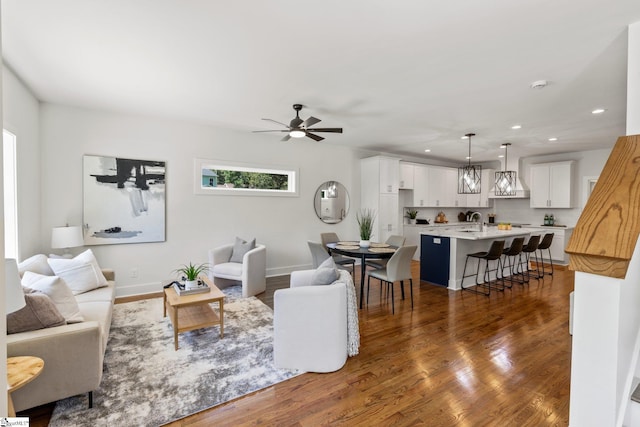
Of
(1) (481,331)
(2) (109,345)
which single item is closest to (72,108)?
(2) (109,345)

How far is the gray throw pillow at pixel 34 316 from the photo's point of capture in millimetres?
1893

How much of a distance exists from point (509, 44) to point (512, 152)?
5597 millimetres

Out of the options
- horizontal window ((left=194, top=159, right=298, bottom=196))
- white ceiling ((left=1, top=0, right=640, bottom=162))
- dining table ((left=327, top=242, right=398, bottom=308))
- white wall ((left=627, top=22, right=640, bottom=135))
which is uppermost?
white ceiling ((left=1, top=0, right=640, bottom=162))

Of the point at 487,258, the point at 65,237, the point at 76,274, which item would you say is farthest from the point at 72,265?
the point at 487,258

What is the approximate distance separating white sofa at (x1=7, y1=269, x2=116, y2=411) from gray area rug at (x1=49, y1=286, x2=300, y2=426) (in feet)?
0.61

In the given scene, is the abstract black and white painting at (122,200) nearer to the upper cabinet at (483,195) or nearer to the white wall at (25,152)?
the white wall at (25,152)

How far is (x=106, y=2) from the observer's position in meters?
1.98

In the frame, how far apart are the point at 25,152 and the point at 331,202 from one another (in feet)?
15.3

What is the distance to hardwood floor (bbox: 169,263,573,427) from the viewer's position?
79.4 inches

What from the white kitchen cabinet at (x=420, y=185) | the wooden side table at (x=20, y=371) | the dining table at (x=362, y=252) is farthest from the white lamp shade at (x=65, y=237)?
the white kitchen cabinet at (x=420, y=185)

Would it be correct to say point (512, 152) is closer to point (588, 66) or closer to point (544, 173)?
point (544, 173)

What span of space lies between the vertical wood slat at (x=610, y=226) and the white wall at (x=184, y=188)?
4.81 m

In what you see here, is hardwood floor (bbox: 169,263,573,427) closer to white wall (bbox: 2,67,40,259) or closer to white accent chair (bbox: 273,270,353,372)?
white accent chair (bbox: 273,270,353,372)

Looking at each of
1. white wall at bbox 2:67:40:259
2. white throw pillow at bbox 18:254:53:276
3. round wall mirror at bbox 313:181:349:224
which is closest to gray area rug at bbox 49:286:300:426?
white throw pillow at bbox 18:254:53:276
